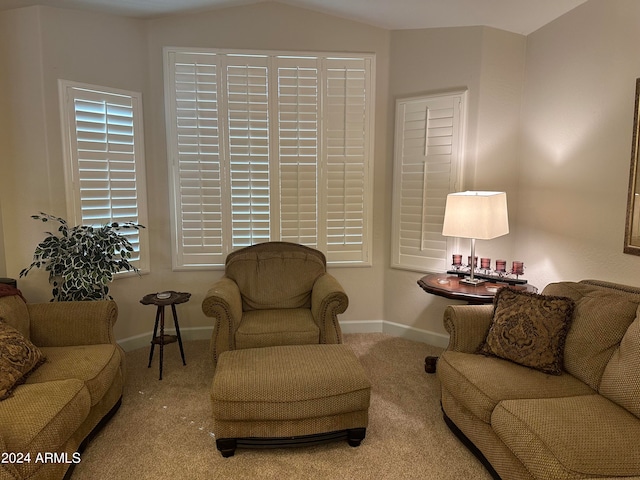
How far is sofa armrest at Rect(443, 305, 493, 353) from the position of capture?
246 centimetres

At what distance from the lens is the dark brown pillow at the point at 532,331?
219 centimetres

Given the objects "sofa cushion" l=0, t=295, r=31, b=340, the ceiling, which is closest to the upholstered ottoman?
"sofa cushion" l=0, t=295, r=31, b=340

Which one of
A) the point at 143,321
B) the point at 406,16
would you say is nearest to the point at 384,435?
the point at 143,321

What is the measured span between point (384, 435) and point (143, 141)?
9.18 ft

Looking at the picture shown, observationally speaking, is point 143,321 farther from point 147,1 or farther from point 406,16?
point 406,16

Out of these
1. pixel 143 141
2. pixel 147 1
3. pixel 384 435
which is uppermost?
pixel 147 1

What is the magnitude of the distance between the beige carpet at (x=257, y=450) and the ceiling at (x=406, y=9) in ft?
8.49

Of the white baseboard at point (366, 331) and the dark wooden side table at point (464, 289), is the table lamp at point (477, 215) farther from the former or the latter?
the white baseboard at point (366, 331)

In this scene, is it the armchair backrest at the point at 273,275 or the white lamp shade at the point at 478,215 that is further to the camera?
the armchair backrest at the point at 273,275

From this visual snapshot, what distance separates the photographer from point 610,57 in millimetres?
2559

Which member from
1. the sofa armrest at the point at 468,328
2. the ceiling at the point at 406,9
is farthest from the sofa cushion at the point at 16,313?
the sofa armrest at the point at 468,328

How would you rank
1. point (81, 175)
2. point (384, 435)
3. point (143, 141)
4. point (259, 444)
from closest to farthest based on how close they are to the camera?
point (259, 444)
point (384, 435)
point (81, 175)
point (143, 141)

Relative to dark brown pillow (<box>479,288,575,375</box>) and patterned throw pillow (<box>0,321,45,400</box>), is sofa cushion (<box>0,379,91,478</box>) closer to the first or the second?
patterned throw pillow (<box>0,321,45,400</box>)

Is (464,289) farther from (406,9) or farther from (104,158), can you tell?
(104,158)
